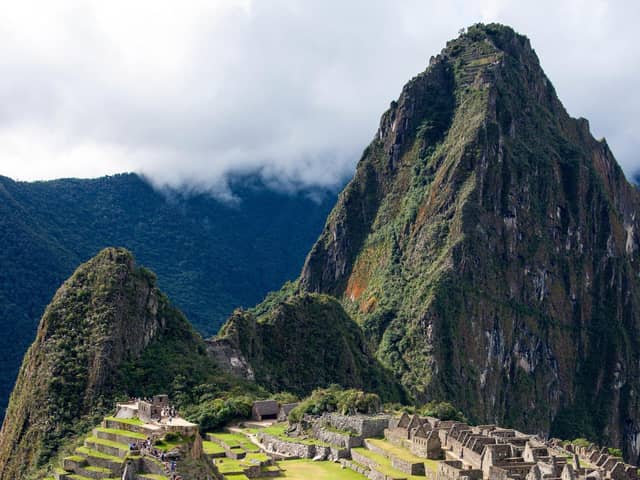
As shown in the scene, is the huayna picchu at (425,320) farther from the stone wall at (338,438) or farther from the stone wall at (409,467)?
the stone wall at (409,467)

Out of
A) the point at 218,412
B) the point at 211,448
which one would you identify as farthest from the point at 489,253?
the point at 211,448

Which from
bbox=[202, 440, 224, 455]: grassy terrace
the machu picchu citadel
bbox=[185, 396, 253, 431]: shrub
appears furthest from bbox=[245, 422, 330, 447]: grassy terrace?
bbox=[202, 440, 224, 455]: grassy terrace

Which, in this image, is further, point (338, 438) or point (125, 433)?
point (338, 438)

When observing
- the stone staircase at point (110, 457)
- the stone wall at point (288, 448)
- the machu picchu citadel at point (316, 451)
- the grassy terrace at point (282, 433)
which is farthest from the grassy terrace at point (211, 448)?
the stone staircase at point (110, 457)

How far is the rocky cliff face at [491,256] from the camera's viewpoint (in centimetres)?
14400

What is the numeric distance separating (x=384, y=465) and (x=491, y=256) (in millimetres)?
90717

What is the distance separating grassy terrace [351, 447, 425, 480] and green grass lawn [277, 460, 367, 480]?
1.25m

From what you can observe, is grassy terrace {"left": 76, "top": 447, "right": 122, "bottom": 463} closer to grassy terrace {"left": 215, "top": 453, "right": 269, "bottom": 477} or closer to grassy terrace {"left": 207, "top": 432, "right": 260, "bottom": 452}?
grassy terrace {"left": 215, "top": 453, "right": 269, "bottom": 477}

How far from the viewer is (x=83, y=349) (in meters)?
92.0

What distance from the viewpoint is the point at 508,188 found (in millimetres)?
152500

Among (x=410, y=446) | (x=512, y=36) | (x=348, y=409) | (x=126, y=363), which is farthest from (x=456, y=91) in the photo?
(x=410, y=446)

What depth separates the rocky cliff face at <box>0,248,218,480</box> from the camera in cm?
8519

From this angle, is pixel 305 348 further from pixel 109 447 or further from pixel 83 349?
Result: pixel 109 447

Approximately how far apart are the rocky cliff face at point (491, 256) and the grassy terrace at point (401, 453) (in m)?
65.6
